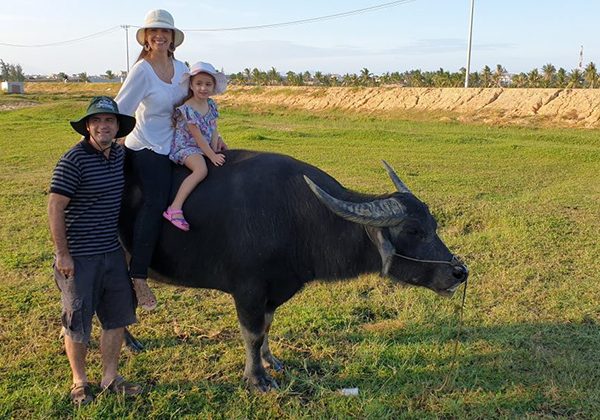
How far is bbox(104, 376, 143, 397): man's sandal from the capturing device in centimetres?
311

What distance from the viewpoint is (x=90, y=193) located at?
2.85 metres

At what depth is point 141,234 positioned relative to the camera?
305cm

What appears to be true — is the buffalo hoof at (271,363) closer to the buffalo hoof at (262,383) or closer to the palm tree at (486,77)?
the buffalo hoof at (262,383)

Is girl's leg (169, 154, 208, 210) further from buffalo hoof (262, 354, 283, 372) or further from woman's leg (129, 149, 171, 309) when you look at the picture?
buffalo hoof (262, 354, 283, 372)

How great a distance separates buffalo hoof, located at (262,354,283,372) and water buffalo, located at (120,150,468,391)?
23 cm

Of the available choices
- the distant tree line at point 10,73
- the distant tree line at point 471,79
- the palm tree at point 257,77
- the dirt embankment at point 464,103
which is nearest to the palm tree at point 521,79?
the distant tree line at point 471,79

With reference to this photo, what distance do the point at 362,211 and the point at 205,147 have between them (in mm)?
1005

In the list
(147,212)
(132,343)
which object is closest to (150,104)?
(147,212)

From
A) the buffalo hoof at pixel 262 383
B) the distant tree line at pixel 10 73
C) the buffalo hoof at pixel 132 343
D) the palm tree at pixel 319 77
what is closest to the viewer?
the buffalo hoof at pixel 262 383

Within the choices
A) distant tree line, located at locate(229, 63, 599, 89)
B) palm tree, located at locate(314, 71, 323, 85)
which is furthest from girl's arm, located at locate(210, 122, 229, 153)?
palm tree, located at locate(314, 71, 323, 85)

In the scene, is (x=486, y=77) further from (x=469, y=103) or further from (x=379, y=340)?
(x=379, y=340)

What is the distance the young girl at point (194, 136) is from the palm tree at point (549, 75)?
36.3 m

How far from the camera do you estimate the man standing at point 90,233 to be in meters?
2.79

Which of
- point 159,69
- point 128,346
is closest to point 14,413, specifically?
point 128,346
